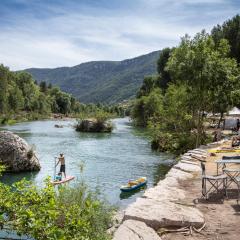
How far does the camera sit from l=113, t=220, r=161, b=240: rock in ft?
24.4

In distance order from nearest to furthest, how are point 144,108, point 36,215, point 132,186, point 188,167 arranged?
point 36,215, point 188,167, point 132,186, point 144,108

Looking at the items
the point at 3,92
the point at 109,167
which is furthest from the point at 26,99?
the point at 109,167

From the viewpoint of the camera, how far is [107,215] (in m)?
11.7

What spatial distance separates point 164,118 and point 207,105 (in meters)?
3.69

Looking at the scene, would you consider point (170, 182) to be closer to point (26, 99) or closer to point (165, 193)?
point (165, 193)

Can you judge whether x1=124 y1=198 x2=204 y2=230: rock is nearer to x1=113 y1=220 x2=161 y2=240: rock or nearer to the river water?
x1=113 y1=220 x2=161 y2=240: rock

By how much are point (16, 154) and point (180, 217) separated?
1975 centimetres

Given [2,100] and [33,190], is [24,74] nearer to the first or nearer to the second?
[2,100]

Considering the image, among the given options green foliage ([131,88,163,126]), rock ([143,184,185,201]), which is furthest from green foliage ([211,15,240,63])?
rock ([143,184,185,201])

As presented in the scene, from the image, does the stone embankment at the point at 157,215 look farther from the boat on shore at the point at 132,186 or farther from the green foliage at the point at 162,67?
the green foliage at the point at 162,67

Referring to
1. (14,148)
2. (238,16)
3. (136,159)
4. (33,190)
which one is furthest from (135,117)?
(33,190)

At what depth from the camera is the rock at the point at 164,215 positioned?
332 inches

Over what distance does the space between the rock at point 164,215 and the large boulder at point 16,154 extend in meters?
18.5

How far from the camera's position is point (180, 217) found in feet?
28.5
